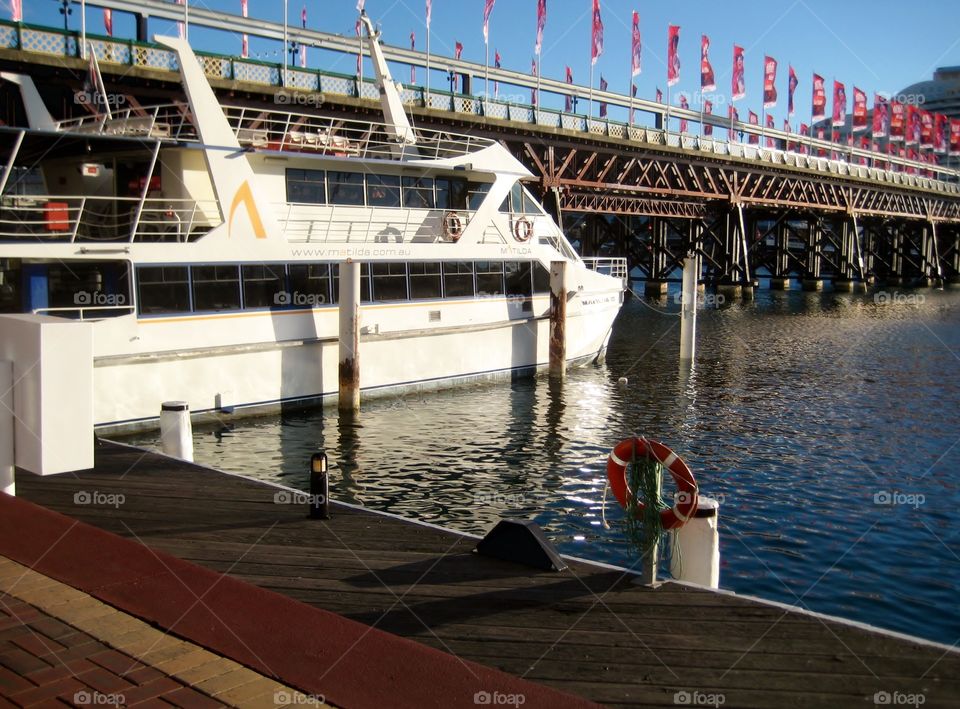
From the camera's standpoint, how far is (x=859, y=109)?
79.6 m

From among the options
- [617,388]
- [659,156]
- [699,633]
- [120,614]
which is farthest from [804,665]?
[659,156]

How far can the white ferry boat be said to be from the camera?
17.6m

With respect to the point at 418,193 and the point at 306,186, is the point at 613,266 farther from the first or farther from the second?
the point at 306,186

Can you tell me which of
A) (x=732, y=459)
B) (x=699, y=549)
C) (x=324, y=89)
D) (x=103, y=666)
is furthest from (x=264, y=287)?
(x=324, y=89)

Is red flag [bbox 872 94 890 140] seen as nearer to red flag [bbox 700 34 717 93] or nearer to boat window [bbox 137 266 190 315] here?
Answer: red flag [bbox 700 34 717 93]

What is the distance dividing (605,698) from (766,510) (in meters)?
9.57

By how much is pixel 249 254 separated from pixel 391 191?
5079mm

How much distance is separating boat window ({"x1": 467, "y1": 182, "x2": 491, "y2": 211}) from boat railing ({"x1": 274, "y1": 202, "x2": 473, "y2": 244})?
42 cm

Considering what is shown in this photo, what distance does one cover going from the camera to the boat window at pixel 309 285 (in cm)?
2053

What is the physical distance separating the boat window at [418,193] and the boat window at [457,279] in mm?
1878

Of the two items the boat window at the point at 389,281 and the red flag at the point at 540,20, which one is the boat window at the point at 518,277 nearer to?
the boat window at the point at 389,281

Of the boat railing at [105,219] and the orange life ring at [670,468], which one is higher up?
the boat railing at [105,219]

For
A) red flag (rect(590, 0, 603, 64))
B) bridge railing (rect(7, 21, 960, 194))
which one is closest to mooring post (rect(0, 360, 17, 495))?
bridge railing (rect(7, 21, 960, 194))

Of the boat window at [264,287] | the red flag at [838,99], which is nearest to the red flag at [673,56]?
the red flag at [838,99]
